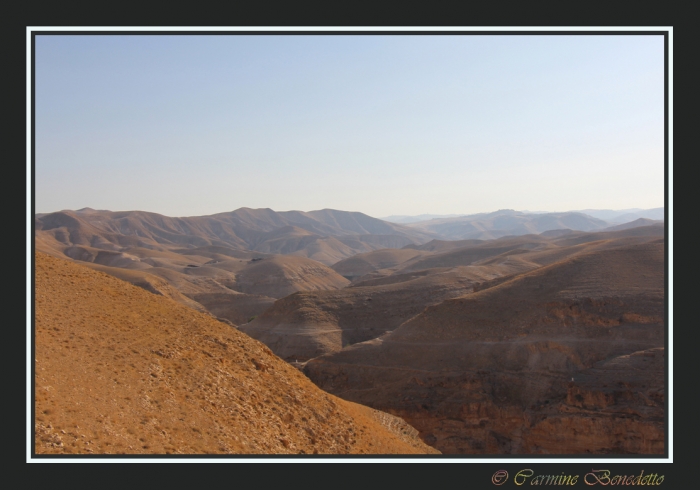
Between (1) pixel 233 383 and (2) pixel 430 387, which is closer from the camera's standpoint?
(1) pixel 233 383

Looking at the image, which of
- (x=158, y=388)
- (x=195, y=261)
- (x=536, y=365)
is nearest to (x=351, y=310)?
(x=536, y=365)

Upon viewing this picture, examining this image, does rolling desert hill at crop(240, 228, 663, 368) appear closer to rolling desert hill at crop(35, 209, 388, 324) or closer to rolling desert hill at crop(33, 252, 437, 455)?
rolling desert hill at crop(35, 209, 388, 324)

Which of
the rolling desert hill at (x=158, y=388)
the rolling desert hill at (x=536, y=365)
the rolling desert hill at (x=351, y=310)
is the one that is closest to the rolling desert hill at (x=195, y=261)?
the rolling desert hill at (x=351, y=310)

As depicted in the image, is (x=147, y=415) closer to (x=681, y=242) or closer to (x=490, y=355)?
(x=681, y=242)

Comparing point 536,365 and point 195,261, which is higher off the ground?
point 195,261

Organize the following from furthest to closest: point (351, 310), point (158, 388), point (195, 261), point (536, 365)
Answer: point (195, 261) < point (351, 310) < point (536, 365) < point (158, 388)

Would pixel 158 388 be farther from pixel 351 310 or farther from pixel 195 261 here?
pixel 195 261

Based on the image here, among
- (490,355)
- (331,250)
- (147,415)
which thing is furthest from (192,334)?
(331,250)
